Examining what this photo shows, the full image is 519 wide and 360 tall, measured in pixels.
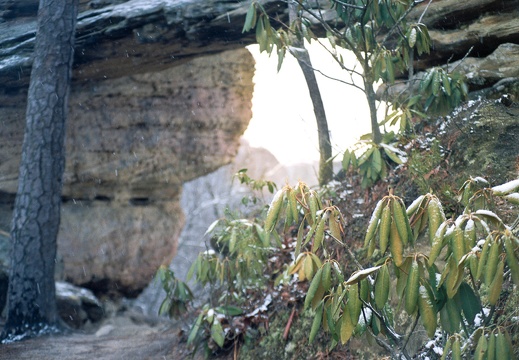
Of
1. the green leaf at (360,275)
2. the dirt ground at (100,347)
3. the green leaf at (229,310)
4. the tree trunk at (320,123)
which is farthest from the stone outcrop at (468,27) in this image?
the green leaf at (360,275)

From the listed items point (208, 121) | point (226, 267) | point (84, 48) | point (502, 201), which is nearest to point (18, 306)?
point (226, 267)

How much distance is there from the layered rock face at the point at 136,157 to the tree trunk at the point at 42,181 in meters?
2.03

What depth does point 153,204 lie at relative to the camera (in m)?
10.4

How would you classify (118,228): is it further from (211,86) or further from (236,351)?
(236,351)

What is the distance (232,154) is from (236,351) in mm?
6206

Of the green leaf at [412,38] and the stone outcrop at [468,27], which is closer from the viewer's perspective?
the green leaf at [412,38]

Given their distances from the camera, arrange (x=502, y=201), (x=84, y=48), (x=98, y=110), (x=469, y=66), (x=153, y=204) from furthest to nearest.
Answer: (x=153, y=204)
(x=98, y=110)
(x=84, y=48)
(x=469, y=66)
(x=502, y=201)

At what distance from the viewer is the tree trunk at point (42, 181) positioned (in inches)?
265

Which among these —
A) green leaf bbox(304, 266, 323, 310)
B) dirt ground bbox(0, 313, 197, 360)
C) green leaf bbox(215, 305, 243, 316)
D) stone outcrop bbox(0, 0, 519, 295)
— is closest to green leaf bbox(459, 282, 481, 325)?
green leaf bbox(304, 266, 323, 310)

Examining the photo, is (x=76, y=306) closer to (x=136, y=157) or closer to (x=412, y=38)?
(x=136, y=157)

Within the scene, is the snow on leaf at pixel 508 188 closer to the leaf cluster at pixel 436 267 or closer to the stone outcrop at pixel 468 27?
the leaf cluster at pixel 436 267

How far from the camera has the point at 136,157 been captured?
32.7 ft

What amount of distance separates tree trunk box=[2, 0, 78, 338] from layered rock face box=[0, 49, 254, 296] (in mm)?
2027

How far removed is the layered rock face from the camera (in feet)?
31.7
